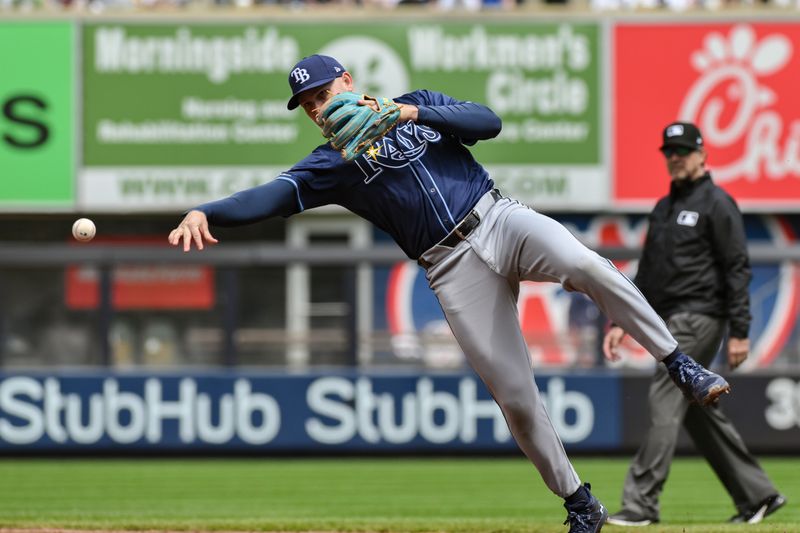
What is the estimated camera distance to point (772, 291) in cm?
1359

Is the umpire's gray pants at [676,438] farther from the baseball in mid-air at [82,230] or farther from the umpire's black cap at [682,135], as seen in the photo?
the baseball in mid-air at [82,230]

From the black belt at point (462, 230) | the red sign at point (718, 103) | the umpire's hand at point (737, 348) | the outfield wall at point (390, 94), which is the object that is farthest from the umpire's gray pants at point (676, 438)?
the red sign at point (718, 103)

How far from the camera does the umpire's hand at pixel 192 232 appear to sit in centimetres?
535

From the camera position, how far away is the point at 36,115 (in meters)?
17.4

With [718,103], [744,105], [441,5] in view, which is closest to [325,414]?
[441,5]

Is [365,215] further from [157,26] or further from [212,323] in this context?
[157,26]

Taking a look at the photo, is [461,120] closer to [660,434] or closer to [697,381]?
[697,381]

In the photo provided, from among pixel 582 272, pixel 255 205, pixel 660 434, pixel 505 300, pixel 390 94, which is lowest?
pixel 660 434

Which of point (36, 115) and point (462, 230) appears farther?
point (36, 115)

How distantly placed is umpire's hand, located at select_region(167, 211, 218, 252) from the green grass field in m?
2.43

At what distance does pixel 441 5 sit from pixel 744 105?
396 centimetres

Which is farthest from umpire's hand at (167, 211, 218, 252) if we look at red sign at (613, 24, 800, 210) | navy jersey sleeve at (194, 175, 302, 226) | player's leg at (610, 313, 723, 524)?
red sign at (613, 24, 800, 210)

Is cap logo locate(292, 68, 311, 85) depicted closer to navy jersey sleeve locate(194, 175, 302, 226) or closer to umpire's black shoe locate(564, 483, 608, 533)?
navy jersey sleeve locate(194, 175, 302, 226)

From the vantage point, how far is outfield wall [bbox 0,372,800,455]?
1349 centimetres
